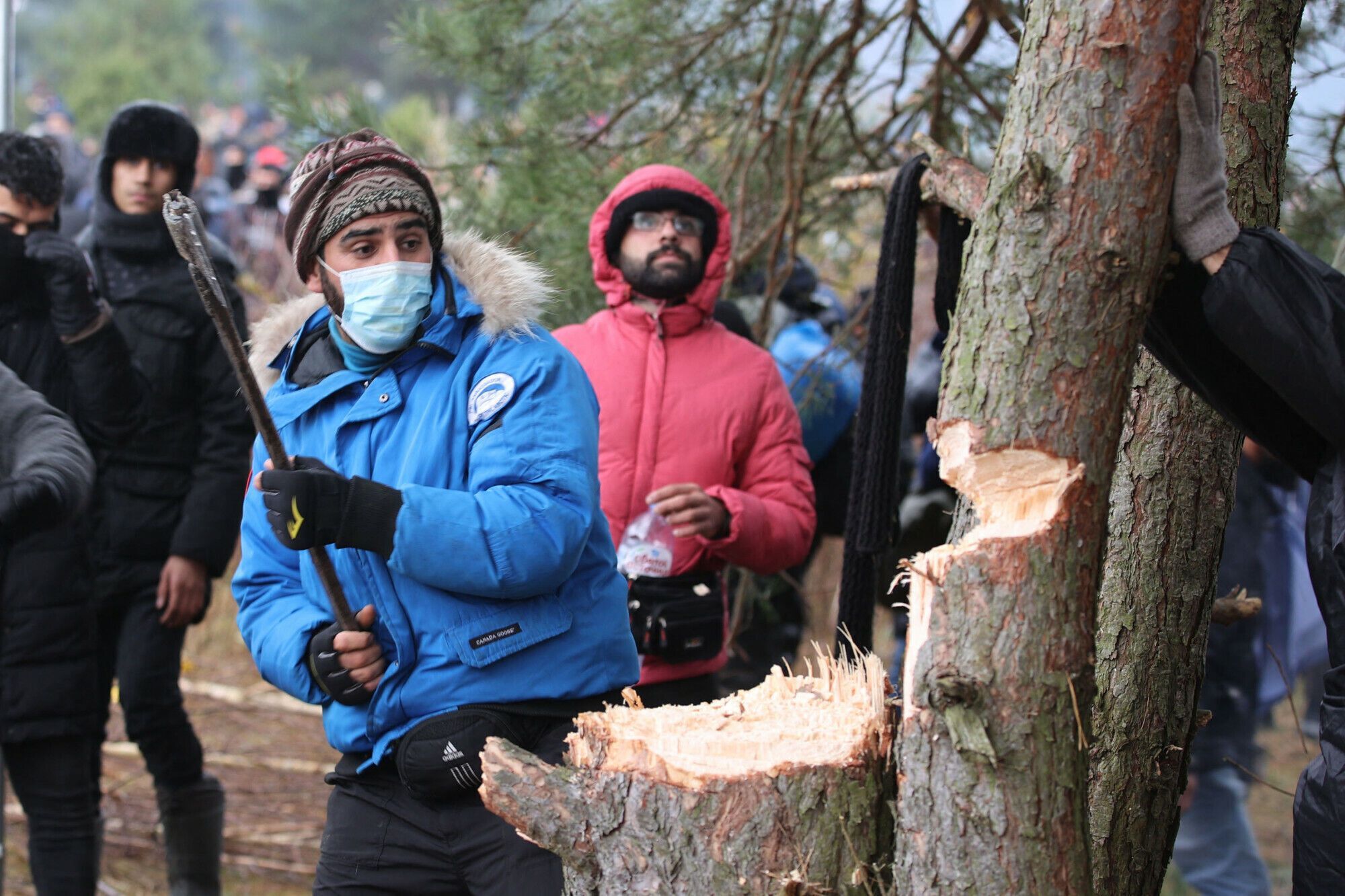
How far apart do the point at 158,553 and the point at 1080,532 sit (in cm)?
280

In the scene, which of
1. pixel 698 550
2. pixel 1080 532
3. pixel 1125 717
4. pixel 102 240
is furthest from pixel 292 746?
pixel 1080 532

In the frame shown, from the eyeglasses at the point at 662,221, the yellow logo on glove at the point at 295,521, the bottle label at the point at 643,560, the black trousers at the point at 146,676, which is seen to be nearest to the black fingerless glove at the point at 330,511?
the yellow logo on glove at the point at 295,521

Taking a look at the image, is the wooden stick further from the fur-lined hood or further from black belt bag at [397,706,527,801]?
the fur-lined hood

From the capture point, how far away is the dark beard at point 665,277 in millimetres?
3287

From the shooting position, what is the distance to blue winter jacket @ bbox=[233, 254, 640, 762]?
202 centimetres

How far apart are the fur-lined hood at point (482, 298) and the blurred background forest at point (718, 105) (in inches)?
54.2

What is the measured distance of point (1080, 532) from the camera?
1671 millimetres

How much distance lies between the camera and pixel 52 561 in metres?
3.23

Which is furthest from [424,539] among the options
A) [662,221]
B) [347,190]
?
[662,221]

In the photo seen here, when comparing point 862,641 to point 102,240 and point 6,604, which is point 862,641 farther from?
point 102,240

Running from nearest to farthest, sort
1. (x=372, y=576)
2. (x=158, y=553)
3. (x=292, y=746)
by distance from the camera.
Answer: (x=372, y=576) → (x=158, y=553) → (x=292, y=746)

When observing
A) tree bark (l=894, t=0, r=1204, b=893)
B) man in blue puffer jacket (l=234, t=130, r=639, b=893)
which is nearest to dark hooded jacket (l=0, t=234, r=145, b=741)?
man in blue puffer jacket (l=234, t=130, r=639, b=893)

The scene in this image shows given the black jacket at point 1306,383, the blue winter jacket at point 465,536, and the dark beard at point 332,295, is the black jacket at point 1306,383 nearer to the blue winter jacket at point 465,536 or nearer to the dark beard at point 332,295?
the blue winter jacket at point 465,536

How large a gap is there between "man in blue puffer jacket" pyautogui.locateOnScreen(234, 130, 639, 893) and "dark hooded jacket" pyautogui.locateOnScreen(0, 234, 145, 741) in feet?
3.83
